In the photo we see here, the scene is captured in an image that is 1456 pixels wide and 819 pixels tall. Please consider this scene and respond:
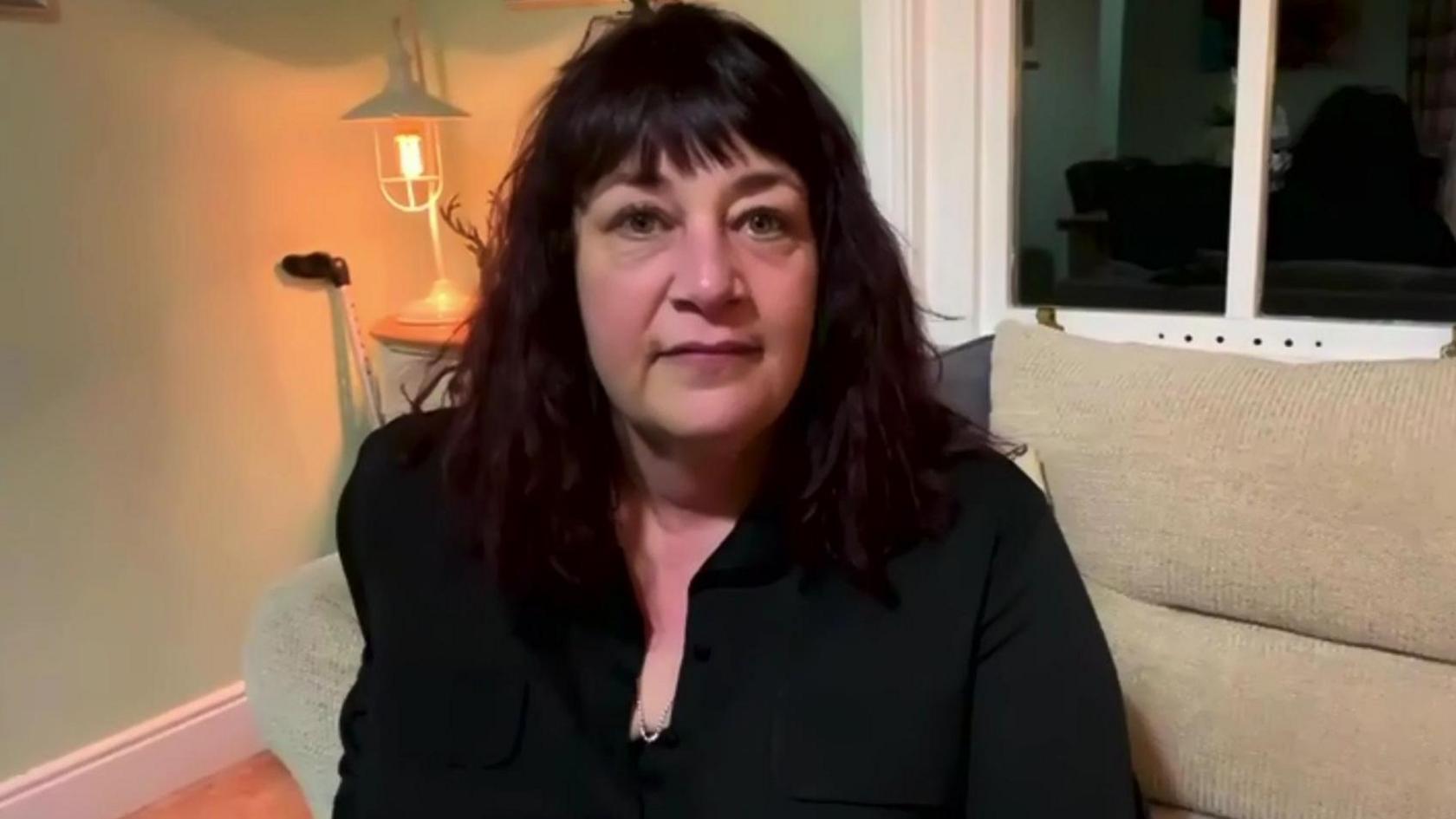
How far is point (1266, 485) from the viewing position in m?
1.40

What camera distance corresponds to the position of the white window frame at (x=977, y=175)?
1.83 m

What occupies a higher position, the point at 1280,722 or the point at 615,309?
the point at 615,309

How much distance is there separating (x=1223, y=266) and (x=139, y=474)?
5.80ft

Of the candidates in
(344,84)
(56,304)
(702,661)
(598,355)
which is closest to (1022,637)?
(702,661)

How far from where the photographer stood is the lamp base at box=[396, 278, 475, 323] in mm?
2416

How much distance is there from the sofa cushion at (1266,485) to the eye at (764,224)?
1.93 ft

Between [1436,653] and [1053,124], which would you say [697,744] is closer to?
[1436,653]

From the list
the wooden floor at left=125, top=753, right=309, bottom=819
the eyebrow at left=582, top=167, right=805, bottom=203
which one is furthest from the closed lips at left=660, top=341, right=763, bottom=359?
the wooden floor at left=125, top=753, right=309, bottom=819

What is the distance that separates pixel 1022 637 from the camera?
111cm

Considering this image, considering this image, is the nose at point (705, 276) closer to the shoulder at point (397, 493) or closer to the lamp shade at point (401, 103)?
the shoulder at point (397, 493)

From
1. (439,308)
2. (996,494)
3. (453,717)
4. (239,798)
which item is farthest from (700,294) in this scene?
(239,798)

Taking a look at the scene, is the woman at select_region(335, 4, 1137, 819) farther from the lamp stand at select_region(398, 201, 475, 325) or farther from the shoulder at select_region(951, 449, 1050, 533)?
the lamp stand at select_region(398, 201, 475, 325)

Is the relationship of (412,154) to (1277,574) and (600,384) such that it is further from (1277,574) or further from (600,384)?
(1277,574)

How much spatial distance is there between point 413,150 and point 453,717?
150 centimetres
